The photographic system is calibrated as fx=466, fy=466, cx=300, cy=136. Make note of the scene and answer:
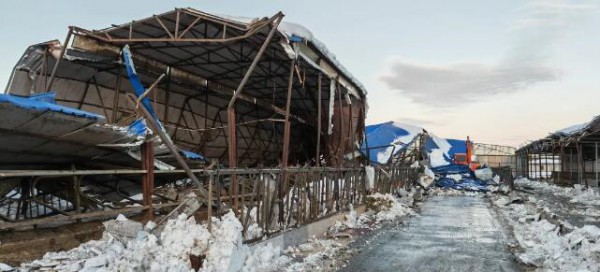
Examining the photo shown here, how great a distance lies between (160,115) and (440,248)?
963 centimetres

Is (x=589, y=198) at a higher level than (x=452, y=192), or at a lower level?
higher

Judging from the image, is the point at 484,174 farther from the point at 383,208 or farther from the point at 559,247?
the point at 559,247

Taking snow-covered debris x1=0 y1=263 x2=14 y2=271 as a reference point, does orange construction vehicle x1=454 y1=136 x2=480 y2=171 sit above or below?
above

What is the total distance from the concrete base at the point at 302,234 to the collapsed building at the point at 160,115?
0.93ft

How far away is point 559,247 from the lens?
8031 mm

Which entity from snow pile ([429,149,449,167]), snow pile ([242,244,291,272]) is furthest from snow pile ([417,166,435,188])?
snow pile ([242,244,291,272])

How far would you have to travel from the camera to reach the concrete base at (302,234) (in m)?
7.92

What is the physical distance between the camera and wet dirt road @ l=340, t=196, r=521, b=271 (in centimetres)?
730

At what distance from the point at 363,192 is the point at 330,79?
3823 mm

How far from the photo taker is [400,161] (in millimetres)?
23188

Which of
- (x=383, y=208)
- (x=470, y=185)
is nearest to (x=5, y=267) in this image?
(x=383, y=208)

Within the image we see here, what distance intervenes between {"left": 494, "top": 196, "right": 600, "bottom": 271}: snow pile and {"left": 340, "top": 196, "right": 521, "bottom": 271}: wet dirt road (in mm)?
367

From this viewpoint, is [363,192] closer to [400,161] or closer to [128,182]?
[128,182]

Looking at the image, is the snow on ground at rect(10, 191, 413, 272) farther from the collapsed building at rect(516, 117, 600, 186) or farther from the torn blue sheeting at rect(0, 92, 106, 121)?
the collapsed building at rect(516, 117, 600, 186)
